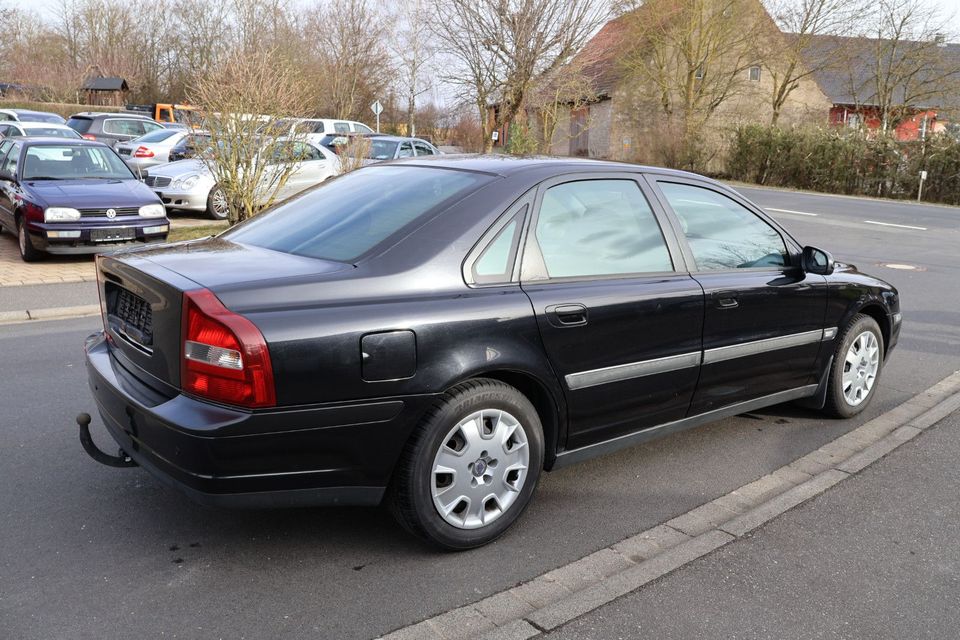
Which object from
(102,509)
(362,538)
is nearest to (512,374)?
(362,538)

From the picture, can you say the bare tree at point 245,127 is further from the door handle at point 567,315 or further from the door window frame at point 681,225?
the door handle at point 567,315

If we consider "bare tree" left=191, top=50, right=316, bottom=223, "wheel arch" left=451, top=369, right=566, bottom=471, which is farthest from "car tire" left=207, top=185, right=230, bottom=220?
"wheel arch" left=451, top=369, right=566, bottom=471

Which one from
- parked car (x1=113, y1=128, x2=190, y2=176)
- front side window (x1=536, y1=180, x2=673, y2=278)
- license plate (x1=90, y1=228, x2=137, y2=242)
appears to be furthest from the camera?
parked car (x1=113, y1=128, x2=190, y2=176)

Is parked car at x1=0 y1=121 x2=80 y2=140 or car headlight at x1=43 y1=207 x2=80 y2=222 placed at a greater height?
parked car at x1=0 y1=121 x2=80 y2=140

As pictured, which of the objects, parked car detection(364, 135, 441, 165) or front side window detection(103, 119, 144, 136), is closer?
parked car detection(364, 135, 441, 165)

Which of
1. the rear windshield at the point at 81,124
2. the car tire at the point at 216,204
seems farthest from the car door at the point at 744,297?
the rear windshield at the point at 81,124

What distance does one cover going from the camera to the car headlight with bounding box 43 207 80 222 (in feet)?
32.7

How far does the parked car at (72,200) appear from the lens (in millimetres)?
10023

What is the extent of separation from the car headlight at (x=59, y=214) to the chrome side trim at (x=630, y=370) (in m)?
8.36

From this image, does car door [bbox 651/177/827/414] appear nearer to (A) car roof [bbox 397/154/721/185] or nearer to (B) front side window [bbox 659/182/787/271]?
(B) front side window [bbox 659/182/787/271]

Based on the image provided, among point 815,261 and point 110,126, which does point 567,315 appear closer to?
point 815,261

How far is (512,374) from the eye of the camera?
11.6 ft

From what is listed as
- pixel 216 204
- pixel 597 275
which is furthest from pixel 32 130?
pixel 597 275

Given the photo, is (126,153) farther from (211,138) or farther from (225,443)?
(225,443)
